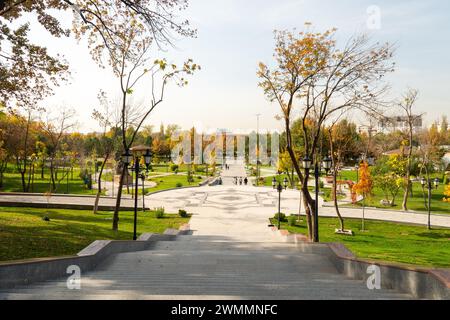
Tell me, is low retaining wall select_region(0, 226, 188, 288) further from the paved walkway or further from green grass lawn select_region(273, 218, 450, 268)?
green grass lawn select_region(273, 218, 450, 268)

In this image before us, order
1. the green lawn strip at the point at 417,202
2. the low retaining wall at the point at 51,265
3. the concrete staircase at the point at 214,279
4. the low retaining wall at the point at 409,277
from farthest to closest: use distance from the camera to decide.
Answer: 1. the green lawn strip at the point at 417,202
2. the low retaining wall at the point at 51,265
3. the concrete staircase at the point at 214,279
4. the low retaining wall at the point at 409,277

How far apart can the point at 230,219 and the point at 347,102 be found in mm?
12022

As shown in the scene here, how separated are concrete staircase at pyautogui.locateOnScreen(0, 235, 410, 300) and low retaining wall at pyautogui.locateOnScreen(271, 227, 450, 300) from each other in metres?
0.24

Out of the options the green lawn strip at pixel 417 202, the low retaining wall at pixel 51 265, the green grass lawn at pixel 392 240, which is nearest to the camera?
the low retaining wall at pixel 51 265

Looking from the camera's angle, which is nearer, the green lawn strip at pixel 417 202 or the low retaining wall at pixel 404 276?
the low retaining wall at pixel 404 276

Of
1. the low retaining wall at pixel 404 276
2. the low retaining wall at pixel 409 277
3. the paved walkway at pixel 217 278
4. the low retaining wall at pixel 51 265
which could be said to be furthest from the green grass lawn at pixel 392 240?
the low retaining wall at pixel 51 265

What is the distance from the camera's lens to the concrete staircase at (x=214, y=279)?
5.18m

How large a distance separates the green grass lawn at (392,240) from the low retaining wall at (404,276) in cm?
453

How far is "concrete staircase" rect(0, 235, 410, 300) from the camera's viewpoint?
→ 204 inches

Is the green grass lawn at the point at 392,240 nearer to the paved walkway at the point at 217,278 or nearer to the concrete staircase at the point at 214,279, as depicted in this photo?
the paved walkway at the point at 217,278

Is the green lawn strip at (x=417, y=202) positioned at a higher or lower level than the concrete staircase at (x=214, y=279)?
lower

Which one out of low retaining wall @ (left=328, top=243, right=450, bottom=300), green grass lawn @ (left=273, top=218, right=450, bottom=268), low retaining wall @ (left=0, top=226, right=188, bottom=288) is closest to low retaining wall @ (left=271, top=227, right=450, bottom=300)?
low retaining wall @ (left=328, top=243, right=450, bottom=300)
